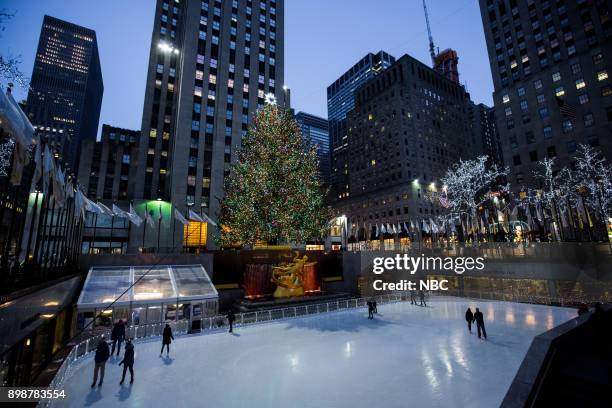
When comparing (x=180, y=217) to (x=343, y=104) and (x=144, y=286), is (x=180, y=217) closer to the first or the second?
(x=144, y=286)

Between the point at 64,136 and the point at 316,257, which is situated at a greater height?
the point at 64,136

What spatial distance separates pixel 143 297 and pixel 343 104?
184 metres

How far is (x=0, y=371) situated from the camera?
7.31 metres

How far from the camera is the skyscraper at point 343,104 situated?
143 m

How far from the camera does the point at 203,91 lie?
4809 cm

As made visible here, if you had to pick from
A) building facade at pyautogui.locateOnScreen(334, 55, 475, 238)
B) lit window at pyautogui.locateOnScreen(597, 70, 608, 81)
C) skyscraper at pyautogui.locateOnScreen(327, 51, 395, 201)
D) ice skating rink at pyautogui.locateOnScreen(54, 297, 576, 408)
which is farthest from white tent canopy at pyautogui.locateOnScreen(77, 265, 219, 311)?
skyscraper at pyautogui.locateOnScreen(327, 51, 395, 201)

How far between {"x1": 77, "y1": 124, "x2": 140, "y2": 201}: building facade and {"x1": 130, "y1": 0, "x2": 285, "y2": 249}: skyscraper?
3.79 m

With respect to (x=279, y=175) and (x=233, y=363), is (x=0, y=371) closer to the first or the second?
(x=233, y=363)

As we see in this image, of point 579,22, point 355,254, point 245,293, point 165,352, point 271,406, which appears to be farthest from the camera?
point 579,22

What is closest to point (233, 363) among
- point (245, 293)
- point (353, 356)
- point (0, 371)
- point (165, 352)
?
point (165, 352)

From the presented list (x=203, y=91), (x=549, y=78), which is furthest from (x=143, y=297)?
(x=549, y=78)

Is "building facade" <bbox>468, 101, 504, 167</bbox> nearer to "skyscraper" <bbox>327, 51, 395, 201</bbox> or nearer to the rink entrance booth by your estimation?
"skyscraper" <bbox>327, 51, 395, 201</bbox>

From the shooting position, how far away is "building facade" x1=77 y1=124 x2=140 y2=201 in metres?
56.4

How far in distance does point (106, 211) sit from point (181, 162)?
911 inches
